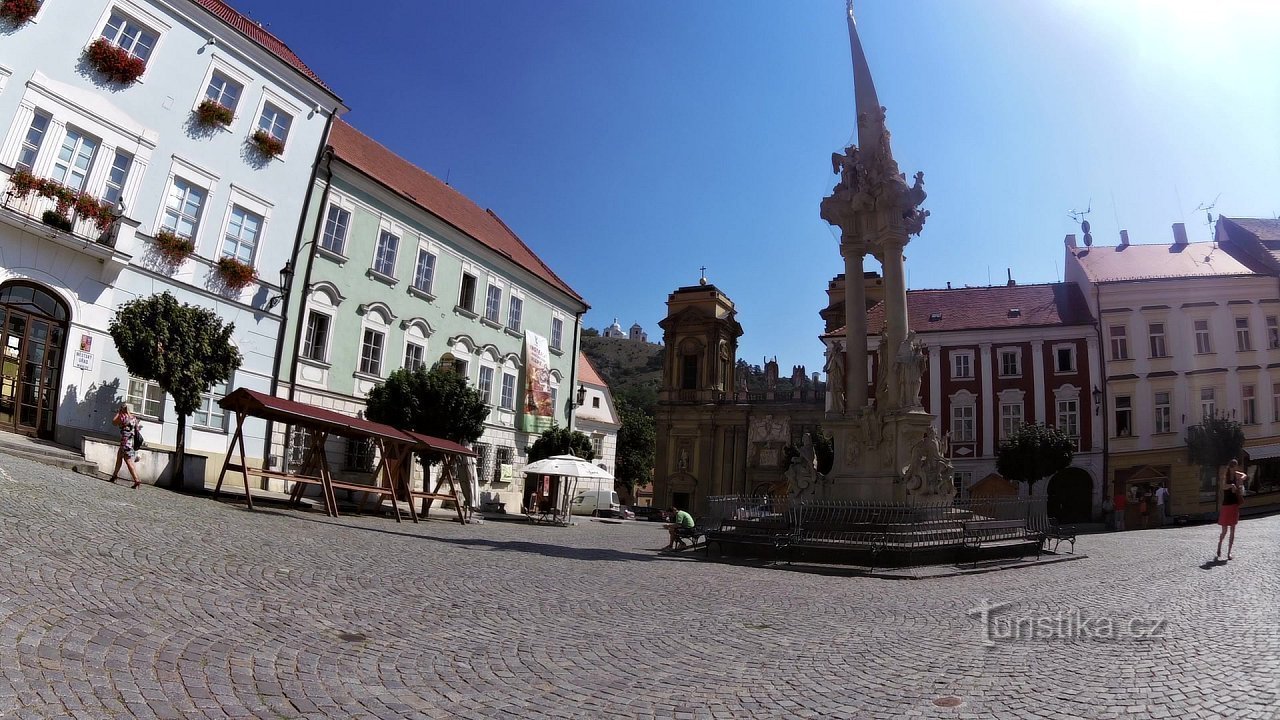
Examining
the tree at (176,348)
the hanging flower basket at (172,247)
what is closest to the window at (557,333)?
the hanging flower basket at (172,247)

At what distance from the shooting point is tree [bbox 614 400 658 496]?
210 ft

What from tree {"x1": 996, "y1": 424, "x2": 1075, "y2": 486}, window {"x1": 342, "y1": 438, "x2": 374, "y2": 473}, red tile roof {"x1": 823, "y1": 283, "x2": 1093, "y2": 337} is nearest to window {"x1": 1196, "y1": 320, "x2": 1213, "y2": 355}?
red tile roof {"x1": 823, "y1": 283, "x2": 1093, "y2": 337}

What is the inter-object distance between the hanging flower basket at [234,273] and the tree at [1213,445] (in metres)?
36.6

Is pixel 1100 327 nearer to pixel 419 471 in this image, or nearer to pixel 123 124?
pixel 419 471

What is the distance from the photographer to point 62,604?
17.9ft

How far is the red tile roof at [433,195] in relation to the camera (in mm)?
26656

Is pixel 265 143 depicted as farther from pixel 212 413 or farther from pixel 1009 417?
pixel 1009 417

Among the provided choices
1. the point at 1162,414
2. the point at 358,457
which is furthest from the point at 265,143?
the point at 1162,414

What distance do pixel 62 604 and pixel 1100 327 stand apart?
4236cm

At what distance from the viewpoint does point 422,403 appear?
22859mm

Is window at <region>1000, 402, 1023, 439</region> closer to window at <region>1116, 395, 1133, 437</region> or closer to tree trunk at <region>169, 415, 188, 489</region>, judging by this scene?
window at <region>1116, 395, 1133, 437</region>

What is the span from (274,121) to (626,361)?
4985 inches

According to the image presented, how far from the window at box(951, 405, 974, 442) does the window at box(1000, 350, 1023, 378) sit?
254 centimetres

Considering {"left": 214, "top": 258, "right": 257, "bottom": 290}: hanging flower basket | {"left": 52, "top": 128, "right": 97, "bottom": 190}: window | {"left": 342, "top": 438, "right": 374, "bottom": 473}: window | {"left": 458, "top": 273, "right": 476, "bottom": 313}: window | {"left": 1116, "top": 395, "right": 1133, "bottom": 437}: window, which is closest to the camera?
{"left": 52, "top": 128, "right": 97, "bottom": 190}: window
